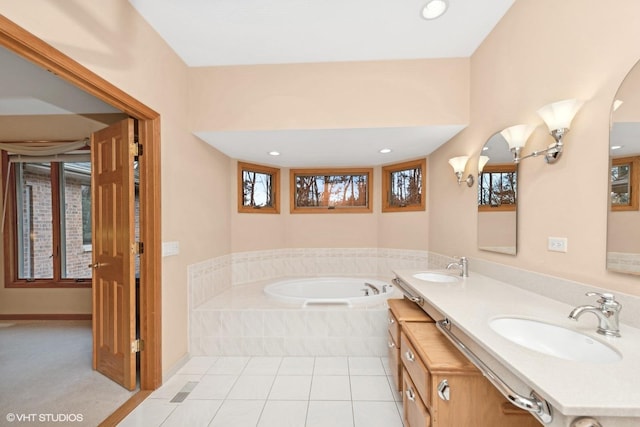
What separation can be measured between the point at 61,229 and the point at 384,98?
4.17 meters

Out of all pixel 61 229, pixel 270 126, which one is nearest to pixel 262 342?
pixel 270 126

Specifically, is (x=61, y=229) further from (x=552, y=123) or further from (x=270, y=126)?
(x=552, y=123)

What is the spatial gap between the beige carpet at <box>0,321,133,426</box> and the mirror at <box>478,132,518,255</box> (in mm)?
2860

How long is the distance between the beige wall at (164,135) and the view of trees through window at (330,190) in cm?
109

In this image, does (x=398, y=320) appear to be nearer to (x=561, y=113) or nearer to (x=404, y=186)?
(x=561, y=113)

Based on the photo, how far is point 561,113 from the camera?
1229 mm

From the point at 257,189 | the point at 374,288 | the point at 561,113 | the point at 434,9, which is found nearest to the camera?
the point at 561,113

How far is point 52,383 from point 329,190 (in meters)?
3.30

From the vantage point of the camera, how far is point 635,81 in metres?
1.00

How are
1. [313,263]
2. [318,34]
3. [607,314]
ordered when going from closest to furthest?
[607,314] < [318,34] < [313,263]

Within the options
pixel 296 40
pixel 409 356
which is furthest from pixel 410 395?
pixel 296 40

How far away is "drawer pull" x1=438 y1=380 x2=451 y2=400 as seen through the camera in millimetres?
1056

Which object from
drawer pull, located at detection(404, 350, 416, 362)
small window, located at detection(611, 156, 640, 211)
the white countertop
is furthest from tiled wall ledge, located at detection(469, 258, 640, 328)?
drawer pull, located at detection(404, 350, 416, 362)

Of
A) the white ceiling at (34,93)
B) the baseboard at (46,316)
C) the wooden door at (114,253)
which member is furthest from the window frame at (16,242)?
the wooden door at (114,253)
